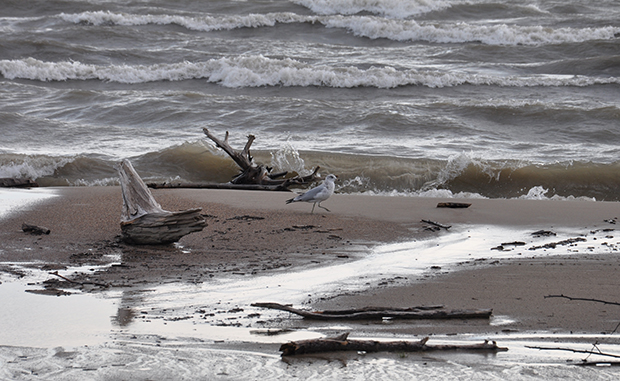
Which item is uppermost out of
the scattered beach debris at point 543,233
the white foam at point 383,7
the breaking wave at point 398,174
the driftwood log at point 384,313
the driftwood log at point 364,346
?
the white foam at point 383,7

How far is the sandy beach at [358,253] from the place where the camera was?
10.9 feet

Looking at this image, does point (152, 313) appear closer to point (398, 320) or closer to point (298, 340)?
point (298, 340)

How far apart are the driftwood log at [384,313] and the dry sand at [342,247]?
0.24 feet

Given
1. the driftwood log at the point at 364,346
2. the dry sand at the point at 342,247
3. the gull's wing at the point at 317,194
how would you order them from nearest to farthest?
1. the driftwood log at the point at 364,346
2. the dry sand at the point at 342,247
3. the gull's wing at the point at 317,194

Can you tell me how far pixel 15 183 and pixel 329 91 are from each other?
9145 millimetres

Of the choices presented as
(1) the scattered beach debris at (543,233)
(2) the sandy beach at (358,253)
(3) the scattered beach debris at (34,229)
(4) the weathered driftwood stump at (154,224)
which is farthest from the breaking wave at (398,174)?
(4) the weathered driftwood stump at (154,224)

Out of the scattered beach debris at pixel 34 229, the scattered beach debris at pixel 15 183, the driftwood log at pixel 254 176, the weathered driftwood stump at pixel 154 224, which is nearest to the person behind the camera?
the weathered driftwood stump at pixel 154 224

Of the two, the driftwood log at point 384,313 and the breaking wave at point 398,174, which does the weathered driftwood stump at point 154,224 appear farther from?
the breaking wave at point 398,174

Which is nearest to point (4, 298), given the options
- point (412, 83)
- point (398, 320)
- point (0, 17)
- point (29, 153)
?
point (398, 320)

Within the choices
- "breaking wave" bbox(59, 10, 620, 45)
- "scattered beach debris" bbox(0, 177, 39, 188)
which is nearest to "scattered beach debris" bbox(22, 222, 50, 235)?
"scattered beach debris" bbox(0, 177, 39, 188)

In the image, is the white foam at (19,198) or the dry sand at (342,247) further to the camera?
the white foam at (19,198)

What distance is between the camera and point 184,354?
270cm

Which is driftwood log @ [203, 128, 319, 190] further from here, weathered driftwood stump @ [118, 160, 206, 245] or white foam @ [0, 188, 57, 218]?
weathered driftwood stump @ [118, 160, 206, 245]

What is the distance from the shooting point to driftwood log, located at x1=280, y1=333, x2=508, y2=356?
2639 mm
